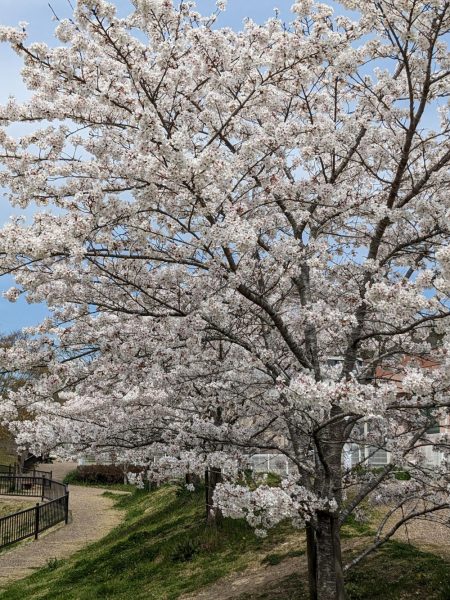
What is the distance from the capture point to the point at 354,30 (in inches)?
267

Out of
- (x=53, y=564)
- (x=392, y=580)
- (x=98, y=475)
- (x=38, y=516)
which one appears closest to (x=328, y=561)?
(x=392, y=580)

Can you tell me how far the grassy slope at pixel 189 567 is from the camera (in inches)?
323

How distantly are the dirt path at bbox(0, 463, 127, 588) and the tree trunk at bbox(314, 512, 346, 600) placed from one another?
10178 millimetres

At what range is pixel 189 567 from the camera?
38.4 ft

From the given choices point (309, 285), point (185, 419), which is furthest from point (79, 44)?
point (185, 419)

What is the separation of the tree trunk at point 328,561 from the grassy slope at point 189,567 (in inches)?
67.3

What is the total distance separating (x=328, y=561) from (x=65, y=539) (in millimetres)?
14855

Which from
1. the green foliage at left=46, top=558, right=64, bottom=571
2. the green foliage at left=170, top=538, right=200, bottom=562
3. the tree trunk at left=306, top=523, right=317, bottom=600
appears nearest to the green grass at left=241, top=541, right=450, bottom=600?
the tree trunk at left=306, top=523, right=317, bottom=600

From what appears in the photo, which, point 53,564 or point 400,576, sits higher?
point 400,576

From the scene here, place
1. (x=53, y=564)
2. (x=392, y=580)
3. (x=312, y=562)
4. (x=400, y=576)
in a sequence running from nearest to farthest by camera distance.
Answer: (x=312, y=562)
(x=392, y=580)
(x=400, y=576)
(x=53, y=564)

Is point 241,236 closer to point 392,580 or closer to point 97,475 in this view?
point 392,580

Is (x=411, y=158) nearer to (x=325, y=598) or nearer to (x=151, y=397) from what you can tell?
(x=151, y=397)

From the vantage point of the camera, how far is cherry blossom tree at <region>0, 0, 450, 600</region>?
18.2 ft

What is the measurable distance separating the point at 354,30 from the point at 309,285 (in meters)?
2.85
